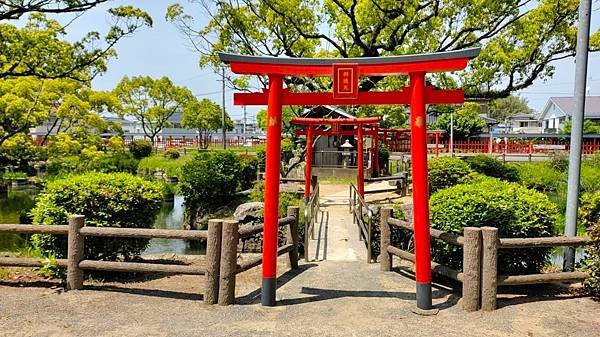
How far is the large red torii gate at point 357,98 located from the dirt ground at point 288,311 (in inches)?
16.6

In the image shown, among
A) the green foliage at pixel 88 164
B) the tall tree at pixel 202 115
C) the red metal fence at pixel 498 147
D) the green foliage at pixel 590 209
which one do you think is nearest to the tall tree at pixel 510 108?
the red metal fence at pixel 498 147

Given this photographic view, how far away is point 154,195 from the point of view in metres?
6.77

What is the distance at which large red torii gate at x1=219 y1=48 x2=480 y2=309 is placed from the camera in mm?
5199

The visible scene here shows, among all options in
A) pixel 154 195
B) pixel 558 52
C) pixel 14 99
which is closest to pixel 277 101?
pixel 154 195

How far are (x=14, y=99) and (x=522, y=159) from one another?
93.5ft

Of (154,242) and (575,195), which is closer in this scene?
(575,195)

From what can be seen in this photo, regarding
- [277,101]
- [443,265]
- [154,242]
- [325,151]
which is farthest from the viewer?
[325,151]

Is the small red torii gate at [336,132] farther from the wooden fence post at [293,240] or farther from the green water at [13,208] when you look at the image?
the green water at [13,208]

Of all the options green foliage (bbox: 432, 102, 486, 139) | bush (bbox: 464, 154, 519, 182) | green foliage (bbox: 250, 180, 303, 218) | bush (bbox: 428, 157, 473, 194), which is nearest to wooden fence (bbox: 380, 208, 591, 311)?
green foliage (bbox: 250, 180, 303, 218)

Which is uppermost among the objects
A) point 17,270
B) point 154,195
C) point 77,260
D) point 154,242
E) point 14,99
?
point 14,99

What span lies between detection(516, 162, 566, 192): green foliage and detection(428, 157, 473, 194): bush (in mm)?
6999

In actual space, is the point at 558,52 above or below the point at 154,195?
above

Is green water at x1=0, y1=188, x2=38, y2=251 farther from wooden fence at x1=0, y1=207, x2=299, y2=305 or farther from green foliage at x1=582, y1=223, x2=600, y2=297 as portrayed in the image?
green foliage at x1=582, y1=223, x2=600, y2=297

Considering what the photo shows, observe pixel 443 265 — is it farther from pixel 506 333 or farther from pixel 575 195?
pixel 575 195
